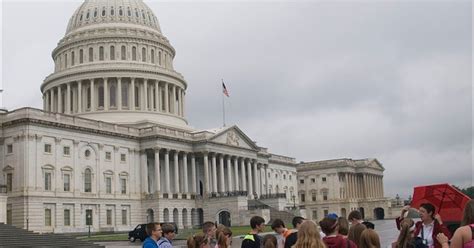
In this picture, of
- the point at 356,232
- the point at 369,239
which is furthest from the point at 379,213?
the point at 369,239

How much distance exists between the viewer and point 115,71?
9762 centimetres

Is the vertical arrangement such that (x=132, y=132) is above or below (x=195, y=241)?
above

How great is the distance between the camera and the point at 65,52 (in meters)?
104

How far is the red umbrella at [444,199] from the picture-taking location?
13.7m

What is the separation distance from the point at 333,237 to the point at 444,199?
4657 mm

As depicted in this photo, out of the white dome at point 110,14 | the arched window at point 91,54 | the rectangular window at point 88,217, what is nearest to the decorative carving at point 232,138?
the white dome at point 110,14

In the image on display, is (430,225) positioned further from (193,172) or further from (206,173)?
(193,172)

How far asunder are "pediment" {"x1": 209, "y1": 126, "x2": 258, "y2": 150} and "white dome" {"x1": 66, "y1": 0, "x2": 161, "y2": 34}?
79.3ft

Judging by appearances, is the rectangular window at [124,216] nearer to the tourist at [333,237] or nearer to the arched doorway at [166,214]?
the arched doorway at [166,214]

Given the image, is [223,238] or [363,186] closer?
[223,238]

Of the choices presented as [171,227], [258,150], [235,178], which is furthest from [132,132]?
[171,227]

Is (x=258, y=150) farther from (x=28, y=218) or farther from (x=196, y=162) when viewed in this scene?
(x=28, y=218)

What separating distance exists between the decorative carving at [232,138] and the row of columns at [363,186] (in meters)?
50.0

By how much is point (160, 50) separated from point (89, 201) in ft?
124
